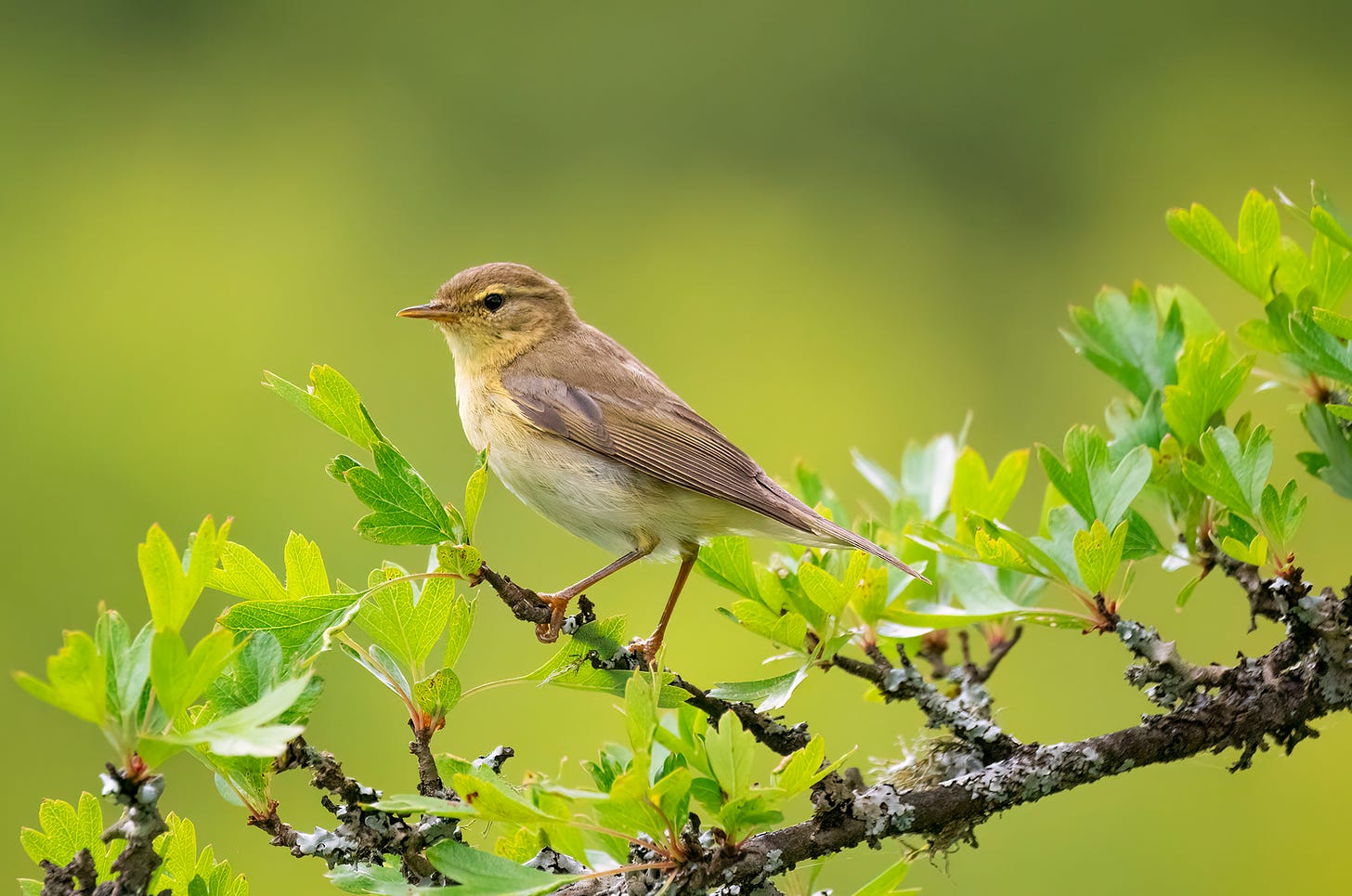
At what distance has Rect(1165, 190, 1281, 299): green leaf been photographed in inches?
83.5

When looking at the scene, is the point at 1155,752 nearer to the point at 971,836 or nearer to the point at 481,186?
the point at 971,836

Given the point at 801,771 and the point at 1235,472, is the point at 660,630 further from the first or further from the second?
the point at 1235,472

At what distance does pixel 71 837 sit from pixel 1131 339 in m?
1.87

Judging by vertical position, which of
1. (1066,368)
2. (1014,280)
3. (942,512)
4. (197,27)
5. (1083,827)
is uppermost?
(197,27)

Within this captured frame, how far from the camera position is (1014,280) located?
654 centimetres

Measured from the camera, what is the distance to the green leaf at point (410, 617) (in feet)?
5.88

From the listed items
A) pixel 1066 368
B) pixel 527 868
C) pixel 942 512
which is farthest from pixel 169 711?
pixel 1066 368

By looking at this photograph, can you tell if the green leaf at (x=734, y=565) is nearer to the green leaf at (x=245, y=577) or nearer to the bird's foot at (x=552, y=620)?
the bird's foot at (x=552, y=620)

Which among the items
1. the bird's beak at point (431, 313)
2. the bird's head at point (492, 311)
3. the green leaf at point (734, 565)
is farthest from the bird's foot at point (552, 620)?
the bird's beak at point (431, 313)

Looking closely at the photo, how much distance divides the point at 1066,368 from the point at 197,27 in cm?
A: 514

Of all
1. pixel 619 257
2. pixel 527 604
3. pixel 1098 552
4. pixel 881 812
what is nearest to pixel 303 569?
pixel 527 604

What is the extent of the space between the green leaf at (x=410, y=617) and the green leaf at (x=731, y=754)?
0.45 meters

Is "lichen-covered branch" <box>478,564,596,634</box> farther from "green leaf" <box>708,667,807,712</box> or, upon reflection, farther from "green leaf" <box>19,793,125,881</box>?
"green leaf" <box>19,793,125,881</box>

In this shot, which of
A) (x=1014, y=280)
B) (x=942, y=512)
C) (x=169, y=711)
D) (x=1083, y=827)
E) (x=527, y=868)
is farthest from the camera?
(x=1014, y=280)
